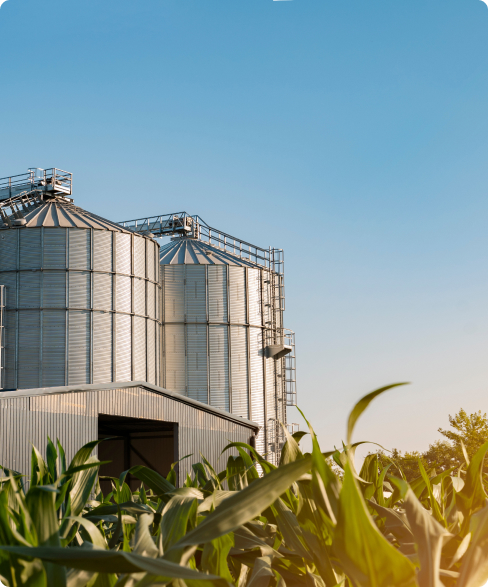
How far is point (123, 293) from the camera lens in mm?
32406

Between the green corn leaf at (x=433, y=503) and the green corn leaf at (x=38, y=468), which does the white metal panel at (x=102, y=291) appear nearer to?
the green corn leaf at (x=38, y=468)

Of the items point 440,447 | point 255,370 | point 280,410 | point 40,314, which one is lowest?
point 440,447

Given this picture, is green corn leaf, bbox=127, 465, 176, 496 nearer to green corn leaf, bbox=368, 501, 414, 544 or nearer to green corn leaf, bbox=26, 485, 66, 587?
green corn leaf, bbox=368, 501, 414, 544

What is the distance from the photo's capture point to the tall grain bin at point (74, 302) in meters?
30.1

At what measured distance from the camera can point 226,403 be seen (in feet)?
120

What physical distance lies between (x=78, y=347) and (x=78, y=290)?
2822 mm

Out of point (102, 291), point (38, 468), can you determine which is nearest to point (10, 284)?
point (102, 291)

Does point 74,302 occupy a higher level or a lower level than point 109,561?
higher

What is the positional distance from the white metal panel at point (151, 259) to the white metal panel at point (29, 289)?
5932 millimetres

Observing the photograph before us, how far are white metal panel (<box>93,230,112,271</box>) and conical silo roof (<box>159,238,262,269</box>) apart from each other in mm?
6458

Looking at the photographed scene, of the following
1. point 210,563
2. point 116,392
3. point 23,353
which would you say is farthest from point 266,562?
point 23,353

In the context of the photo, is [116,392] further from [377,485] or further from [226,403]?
[377,485]

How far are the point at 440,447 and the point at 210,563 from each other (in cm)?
5502

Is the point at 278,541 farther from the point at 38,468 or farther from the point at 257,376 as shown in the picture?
the point at 257,376
